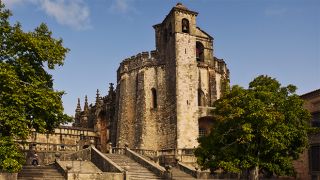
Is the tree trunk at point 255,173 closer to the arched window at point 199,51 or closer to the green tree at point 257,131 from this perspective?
the green tree at point 257,131

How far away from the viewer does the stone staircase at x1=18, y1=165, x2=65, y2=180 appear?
24189 mm

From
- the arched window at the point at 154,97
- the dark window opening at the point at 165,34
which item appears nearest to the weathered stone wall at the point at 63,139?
the arched window at the point at 154,97

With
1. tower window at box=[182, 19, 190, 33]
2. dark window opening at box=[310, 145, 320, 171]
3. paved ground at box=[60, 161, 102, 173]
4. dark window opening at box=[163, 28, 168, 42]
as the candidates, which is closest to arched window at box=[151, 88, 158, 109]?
dark window opening at box=[163, 28, 168, 42]

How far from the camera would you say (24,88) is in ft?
72.1

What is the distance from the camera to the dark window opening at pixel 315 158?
91.2 ft

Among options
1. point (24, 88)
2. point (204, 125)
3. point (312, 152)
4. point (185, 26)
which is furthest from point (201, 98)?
point (24, 88)

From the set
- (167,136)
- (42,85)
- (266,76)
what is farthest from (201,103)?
(42,85)

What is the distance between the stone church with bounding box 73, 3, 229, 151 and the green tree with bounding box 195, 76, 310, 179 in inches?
544

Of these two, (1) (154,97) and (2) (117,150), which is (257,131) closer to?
(2) (117,150)

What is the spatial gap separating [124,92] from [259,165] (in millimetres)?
23657

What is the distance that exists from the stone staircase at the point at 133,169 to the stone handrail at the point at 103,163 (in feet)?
1.92

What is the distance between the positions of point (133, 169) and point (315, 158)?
1153 centimetres

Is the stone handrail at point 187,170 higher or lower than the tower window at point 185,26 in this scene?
lower

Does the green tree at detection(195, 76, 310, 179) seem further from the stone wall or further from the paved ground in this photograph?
the stone wall
